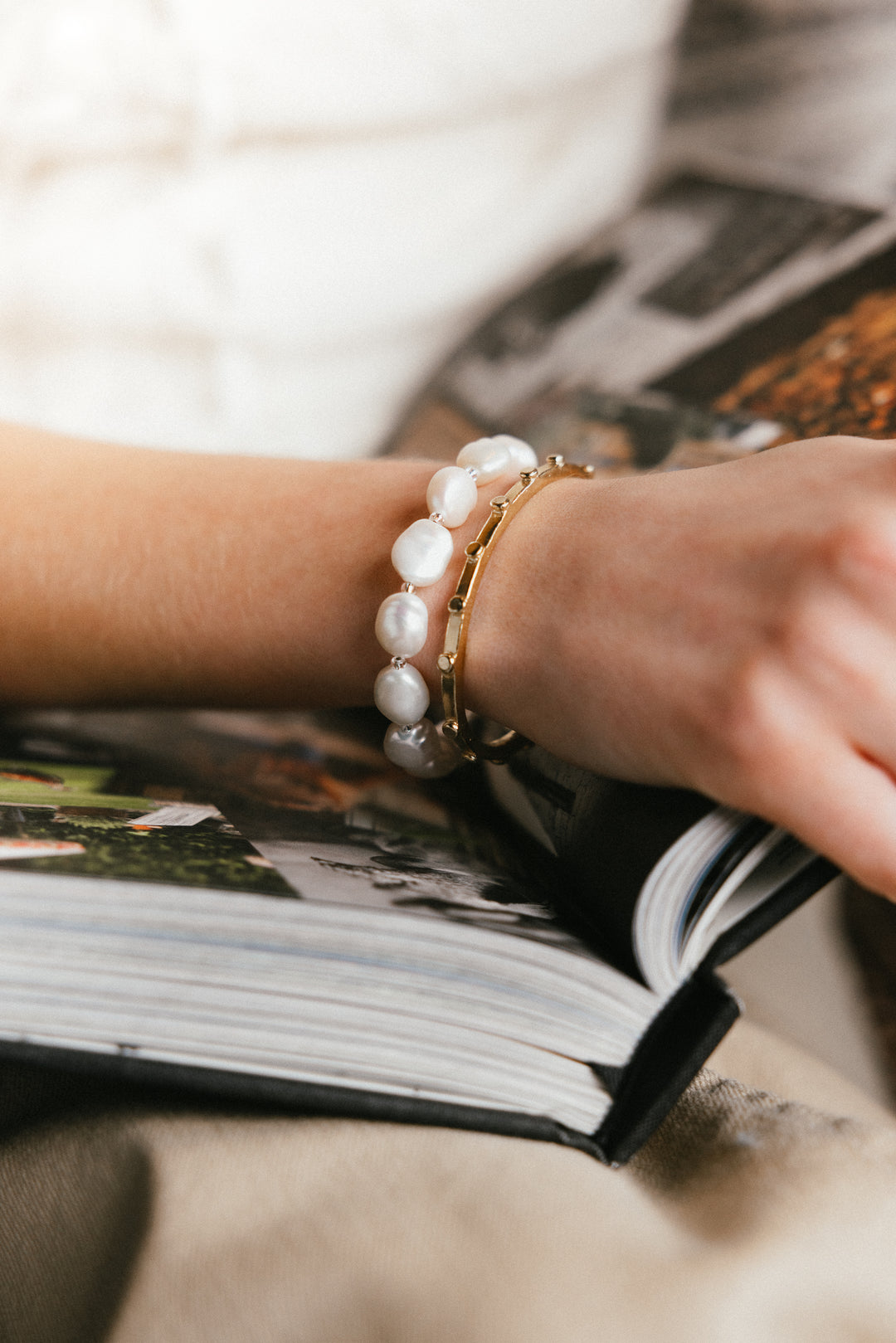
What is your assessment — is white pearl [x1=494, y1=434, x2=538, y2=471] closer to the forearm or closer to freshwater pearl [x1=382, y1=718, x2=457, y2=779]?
the forearm

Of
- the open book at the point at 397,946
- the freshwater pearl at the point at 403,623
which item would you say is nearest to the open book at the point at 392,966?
the open book at the point at 397,946

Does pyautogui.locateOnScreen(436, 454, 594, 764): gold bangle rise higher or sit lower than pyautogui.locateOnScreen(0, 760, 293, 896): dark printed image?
higher

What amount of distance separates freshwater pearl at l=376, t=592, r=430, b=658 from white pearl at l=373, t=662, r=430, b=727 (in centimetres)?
1

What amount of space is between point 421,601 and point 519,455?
12 centimetres

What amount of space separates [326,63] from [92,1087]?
815mm

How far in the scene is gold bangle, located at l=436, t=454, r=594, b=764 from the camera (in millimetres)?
441

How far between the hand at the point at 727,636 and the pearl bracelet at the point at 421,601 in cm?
3

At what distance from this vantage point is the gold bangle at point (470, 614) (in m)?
0.44

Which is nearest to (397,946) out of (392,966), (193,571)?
(392,966)

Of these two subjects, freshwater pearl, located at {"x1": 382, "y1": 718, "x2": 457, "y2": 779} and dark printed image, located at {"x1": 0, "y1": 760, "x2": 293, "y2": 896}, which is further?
freshwater pearl, located at {"x1": 382, "y1": 718, "x2": 457, "y2": 779}

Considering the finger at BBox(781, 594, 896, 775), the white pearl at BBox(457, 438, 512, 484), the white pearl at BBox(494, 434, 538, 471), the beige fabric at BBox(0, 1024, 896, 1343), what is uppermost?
the white pearl at BBox(494, 434, 538, 471)

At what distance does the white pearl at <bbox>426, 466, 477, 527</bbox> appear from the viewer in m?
0.46

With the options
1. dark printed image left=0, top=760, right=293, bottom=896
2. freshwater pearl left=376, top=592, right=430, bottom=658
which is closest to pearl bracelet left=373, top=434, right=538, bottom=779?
freshwater pearl left=376, top=592, right=430, bottom=658

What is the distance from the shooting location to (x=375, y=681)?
Answer: 48 centimetres
